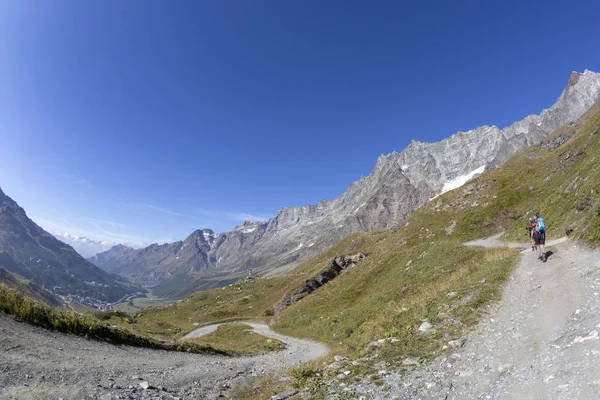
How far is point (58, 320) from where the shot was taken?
1939cm

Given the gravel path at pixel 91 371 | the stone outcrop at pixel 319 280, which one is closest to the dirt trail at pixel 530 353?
the gravel path at pixel 91 371

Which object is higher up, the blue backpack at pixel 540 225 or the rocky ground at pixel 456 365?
the blue backpack at pixel 540 225

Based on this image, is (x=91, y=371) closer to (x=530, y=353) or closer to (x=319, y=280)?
(x=530, y=353)

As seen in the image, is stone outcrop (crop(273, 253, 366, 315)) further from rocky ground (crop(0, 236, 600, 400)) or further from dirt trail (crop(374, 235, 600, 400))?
dirt trail (crop(374, 235, 600, 400))

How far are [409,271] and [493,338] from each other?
29.8 metres

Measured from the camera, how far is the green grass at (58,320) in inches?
717

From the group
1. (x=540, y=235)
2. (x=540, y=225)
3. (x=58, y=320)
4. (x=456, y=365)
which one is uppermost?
(x=540, y=225)

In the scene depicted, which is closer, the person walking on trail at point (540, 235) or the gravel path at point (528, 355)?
the gravel path at point (528, 355)

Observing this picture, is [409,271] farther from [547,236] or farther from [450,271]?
[547,236]

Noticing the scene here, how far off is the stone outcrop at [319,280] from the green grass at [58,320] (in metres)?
56.3

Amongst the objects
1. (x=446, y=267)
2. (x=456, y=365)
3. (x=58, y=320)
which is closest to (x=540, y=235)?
(x=446, y=267)

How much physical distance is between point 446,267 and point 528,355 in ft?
86.2

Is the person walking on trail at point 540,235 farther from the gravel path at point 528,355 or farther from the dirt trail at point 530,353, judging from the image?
the gravel path at point 528,355

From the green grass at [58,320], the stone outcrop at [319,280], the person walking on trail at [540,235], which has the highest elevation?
the person walking on trail at [540,235]
